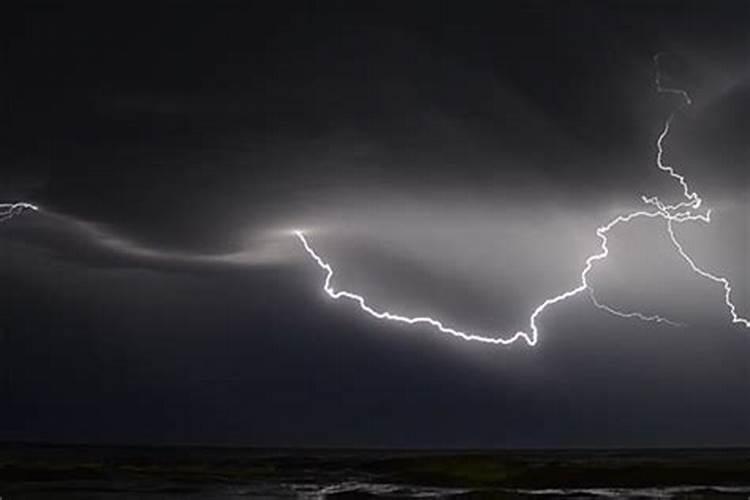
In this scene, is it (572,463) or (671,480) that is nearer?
(671,480)

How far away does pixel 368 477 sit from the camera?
40.0 meters

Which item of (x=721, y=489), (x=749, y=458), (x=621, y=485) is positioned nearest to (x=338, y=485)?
(x=621, y=485)

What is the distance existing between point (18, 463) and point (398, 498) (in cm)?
2349

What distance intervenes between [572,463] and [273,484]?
63.7 feet

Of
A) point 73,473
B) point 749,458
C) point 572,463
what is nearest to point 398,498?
point 73,473

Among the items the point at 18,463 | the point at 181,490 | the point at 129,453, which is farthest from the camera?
the point at 129,453

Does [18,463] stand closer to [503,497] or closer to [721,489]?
[503,497]

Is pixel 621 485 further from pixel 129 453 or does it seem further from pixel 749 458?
pixel 129 453

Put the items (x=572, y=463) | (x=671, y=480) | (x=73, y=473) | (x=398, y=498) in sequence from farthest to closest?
(x=572, y=463) < (x=73, y=473) < (x=671, y=480) < (x=398, y=498)

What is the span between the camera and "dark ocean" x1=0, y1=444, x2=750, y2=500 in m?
30.3

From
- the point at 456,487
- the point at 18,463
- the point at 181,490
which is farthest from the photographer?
the point at 18,463

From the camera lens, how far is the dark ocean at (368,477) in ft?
99.5

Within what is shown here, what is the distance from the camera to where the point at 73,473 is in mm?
40781

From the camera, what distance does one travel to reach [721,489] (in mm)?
31547
